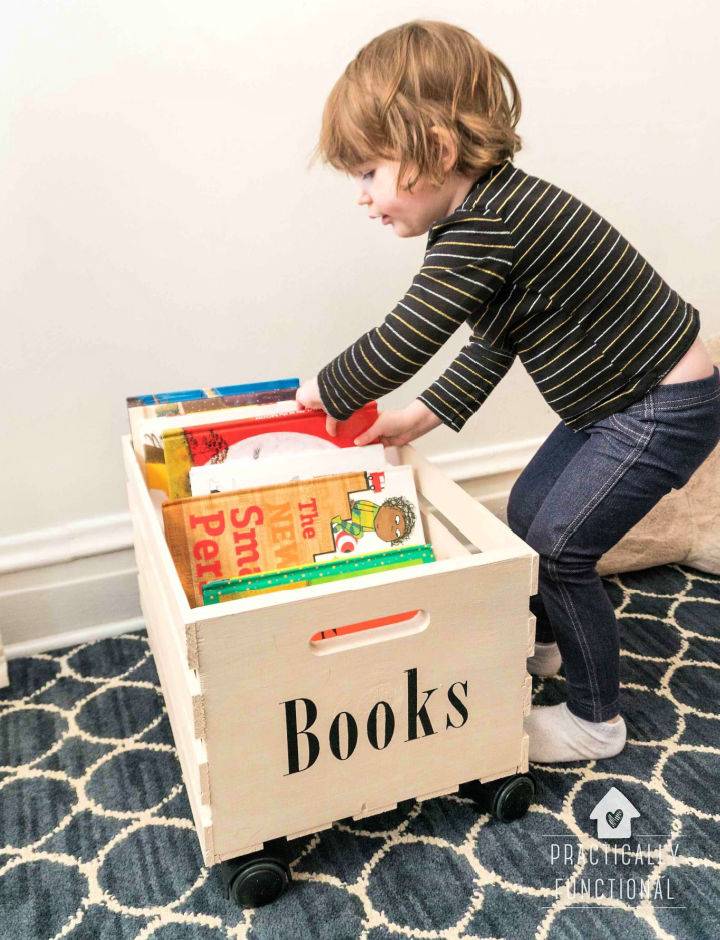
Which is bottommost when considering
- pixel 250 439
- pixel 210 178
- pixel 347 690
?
pixel 347 690

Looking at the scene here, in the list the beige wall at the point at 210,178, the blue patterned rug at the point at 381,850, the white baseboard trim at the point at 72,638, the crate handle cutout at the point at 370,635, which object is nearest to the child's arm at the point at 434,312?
the crate handle cutout at the point at 370,635

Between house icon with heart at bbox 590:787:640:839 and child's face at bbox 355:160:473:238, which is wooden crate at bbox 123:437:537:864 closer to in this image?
house icon with heart at bbox 590:787:640:839

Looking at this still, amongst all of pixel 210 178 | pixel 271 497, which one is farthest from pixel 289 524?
pixel 210 178

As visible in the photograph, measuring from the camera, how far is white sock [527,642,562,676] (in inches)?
50.6

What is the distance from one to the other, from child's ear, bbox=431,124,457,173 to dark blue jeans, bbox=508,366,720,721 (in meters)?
0.34

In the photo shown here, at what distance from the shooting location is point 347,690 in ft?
2.95

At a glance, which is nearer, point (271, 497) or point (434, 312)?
point (434, 312)

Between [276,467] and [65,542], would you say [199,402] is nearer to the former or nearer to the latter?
[276,467]

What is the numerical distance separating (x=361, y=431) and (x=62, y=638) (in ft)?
2.18

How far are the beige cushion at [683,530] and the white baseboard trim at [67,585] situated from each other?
0.84m

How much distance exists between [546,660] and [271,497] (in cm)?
51
